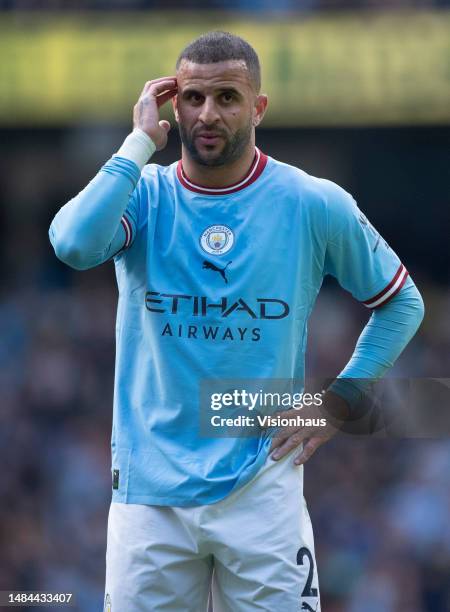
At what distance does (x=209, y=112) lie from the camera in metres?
3.69

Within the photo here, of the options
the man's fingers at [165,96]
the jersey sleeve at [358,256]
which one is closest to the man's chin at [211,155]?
the man's fingers at [165,96]

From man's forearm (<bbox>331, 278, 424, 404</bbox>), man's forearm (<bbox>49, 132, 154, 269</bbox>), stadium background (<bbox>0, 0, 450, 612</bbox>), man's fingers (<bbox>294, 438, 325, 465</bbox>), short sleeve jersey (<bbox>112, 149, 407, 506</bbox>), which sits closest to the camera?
man's forearm (<bbox>49, 132, 154, 269</bbox>)

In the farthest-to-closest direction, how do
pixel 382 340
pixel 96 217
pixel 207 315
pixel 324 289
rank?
1. pixel 324 289
2. pixel 382 340
3. pixel 207 315
4. pixel 96 217

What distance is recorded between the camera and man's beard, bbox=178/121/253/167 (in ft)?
12.3

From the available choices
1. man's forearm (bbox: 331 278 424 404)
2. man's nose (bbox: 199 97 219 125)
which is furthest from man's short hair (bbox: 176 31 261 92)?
man's forearm (bbox: 331 278 424 404)

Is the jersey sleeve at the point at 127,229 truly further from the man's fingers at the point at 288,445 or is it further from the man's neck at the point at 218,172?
the man's fingers at the point at 288,445

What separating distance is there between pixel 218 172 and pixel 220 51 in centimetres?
38

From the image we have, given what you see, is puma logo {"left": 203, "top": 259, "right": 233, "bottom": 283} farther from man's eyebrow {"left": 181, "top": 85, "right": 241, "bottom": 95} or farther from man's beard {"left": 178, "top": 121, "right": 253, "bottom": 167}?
man's eyebrow {"left": 181, "top": 85, "right": 241, "bottom": 95}

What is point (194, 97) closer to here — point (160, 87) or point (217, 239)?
point (160, 87)

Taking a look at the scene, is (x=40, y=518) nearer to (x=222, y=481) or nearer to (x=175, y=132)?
(x=175, y=132)

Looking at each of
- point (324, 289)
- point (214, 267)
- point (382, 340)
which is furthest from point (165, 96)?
point (324, 289)

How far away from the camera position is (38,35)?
9977 mm

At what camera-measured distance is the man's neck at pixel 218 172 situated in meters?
3.80

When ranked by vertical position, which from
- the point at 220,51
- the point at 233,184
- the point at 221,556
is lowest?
the point at 221,556
